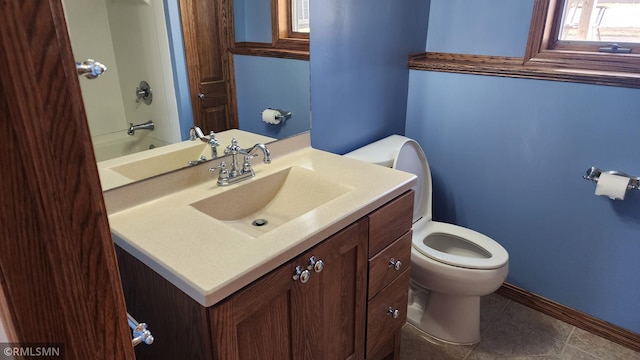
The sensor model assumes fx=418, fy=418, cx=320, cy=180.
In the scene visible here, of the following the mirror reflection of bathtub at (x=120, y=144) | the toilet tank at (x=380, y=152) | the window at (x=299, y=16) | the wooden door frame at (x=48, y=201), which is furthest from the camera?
the toilet tank at (x=380, y=152)

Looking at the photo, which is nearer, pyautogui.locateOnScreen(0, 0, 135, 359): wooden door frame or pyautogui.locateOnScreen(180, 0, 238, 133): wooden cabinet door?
pyautogui.locateOnScreen(0, 0, 135, 359): wooden door frame

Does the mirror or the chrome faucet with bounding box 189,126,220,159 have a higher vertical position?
the mirror

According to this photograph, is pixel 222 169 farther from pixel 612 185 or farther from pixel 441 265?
pixel 612 185

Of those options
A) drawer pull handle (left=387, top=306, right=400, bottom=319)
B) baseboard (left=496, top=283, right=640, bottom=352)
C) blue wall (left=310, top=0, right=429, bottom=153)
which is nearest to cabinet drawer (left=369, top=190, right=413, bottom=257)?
drawer pull handle (left=387, top=306, right=400, bottom=319)

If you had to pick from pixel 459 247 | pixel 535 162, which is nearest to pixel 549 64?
pixel 535 162

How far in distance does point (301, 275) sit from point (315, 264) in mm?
53

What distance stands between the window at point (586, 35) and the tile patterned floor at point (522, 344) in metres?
1.17

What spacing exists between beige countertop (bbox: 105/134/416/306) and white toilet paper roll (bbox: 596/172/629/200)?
84cm

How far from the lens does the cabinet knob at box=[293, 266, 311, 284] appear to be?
1.04 m

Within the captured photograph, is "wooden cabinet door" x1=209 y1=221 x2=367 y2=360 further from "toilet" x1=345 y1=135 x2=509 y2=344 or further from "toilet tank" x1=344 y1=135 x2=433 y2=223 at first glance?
"toilet tank" x1=344 y1=135 x2=433 y2=223

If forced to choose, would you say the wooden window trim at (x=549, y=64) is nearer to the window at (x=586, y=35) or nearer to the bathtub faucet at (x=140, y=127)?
the window at (x=586, y=35)

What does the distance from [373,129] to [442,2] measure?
71 centimetres

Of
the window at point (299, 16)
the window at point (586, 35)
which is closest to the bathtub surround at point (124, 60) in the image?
the window at point (299, 16)

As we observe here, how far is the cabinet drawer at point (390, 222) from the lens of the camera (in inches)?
50.7
